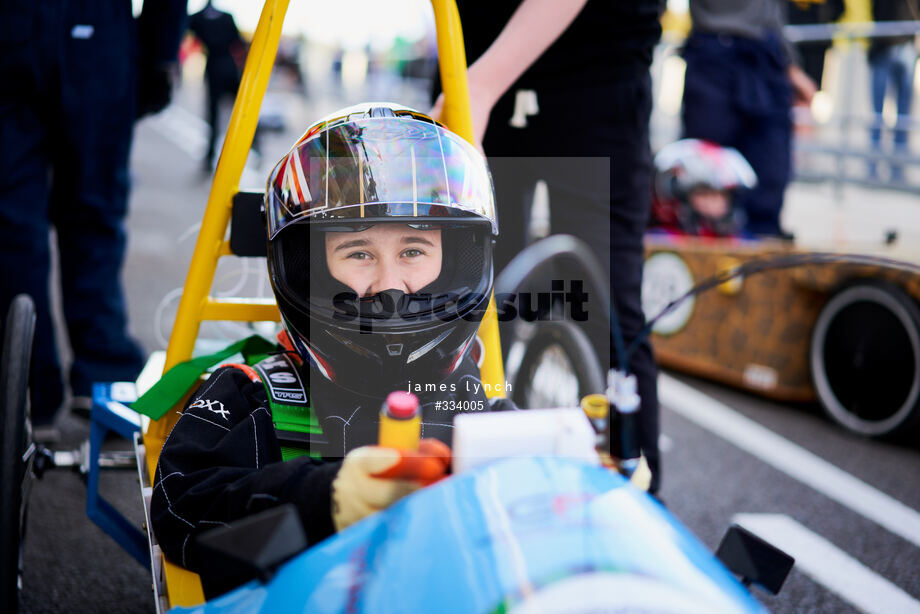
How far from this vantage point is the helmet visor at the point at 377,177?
1.41 metres

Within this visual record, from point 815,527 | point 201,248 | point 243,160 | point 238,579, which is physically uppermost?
point 243,160

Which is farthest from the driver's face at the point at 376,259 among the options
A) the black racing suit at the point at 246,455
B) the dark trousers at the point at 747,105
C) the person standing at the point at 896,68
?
the person standing at the point at 896,68

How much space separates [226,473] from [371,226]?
49cm

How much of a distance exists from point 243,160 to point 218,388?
46cm

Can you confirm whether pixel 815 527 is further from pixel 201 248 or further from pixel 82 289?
pixel 82 289

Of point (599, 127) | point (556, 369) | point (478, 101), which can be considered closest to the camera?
point (478, 101)

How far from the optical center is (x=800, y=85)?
4453 mm

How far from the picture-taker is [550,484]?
93 centimetres

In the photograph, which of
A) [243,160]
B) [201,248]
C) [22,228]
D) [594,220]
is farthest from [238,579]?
[22,228]

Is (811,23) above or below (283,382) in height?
above

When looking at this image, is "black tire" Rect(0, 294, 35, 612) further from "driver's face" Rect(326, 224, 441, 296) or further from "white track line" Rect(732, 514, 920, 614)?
"white track line" Rect(732, 514, 920, 614)

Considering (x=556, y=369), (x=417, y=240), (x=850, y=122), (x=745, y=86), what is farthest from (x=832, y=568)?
(x=850, y=122)

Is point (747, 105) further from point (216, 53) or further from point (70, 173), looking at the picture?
point (216, 53)

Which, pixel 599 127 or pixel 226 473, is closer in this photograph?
pixel 226 473
